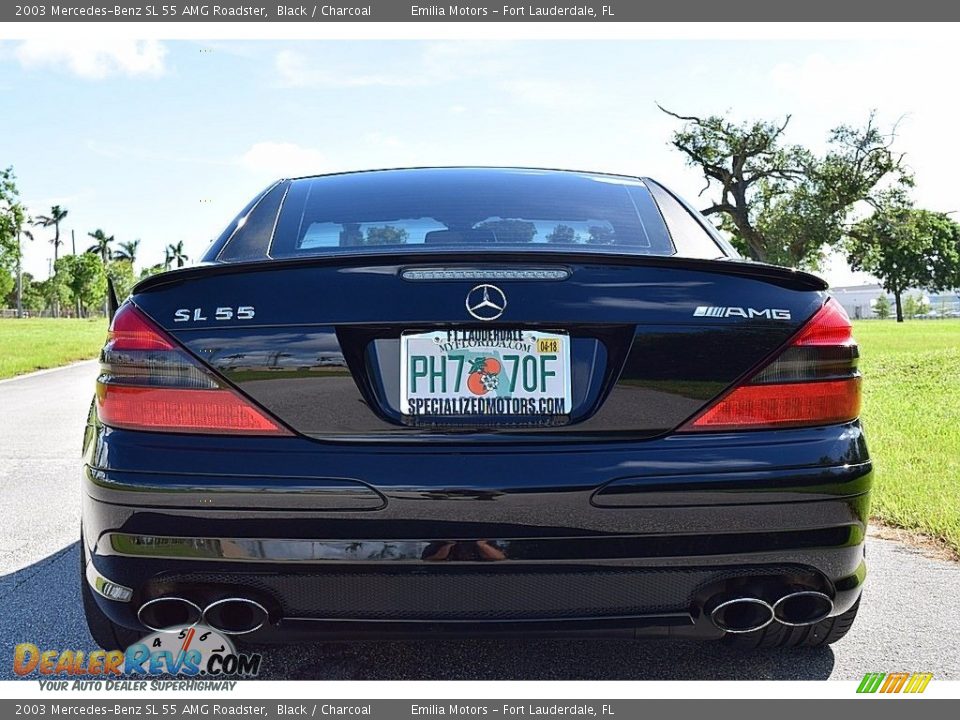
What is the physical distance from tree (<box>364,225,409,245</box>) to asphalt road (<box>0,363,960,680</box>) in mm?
1335

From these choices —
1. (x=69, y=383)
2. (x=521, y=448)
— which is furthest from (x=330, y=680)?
(x=69, y=383)

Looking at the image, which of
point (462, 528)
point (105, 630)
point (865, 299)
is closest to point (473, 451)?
point (462, 528)

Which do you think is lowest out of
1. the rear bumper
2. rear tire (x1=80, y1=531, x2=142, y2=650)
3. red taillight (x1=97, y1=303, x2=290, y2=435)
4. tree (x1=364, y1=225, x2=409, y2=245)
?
rear tire (x1=80, y1=531, x2=142, y2=650)

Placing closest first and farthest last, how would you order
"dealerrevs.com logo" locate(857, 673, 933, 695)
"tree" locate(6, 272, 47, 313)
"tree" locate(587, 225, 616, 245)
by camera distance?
"dealerrevs.com logo" locate(857, 673, 933, 695), "tree" locate(587, 225, 616, 245), "tree" locate(6, 272, 47, 313)

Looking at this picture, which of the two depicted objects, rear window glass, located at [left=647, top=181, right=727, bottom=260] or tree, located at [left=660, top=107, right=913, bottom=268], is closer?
rear window glass, located at [left=647, top=181, right=727, bottom=260]

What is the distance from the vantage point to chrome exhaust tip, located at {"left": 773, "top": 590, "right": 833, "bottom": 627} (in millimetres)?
2381

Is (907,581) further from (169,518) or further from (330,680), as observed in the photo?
(169,518)

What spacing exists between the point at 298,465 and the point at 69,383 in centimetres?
1442

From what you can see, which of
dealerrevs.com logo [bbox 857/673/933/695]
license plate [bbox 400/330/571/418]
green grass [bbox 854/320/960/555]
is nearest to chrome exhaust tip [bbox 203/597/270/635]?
license plate [bbox 400/330/571/418]

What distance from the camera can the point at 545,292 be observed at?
7.63ft

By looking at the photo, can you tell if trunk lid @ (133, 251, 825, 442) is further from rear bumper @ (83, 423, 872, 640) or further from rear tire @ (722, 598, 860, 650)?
rear tire @ (722, 598, 860, 650)

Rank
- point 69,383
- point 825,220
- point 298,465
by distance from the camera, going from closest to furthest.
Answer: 1. point 298,465
2. point 69,383
3. point 825,220

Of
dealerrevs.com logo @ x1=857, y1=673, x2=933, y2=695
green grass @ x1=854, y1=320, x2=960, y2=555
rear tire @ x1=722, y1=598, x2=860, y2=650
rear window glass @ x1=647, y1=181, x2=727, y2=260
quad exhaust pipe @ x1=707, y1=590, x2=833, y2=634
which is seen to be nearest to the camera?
quad exhaust pipe @ x1=707, y1=590, x2=833, y2=634

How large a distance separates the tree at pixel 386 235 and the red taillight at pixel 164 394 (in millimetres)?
965
